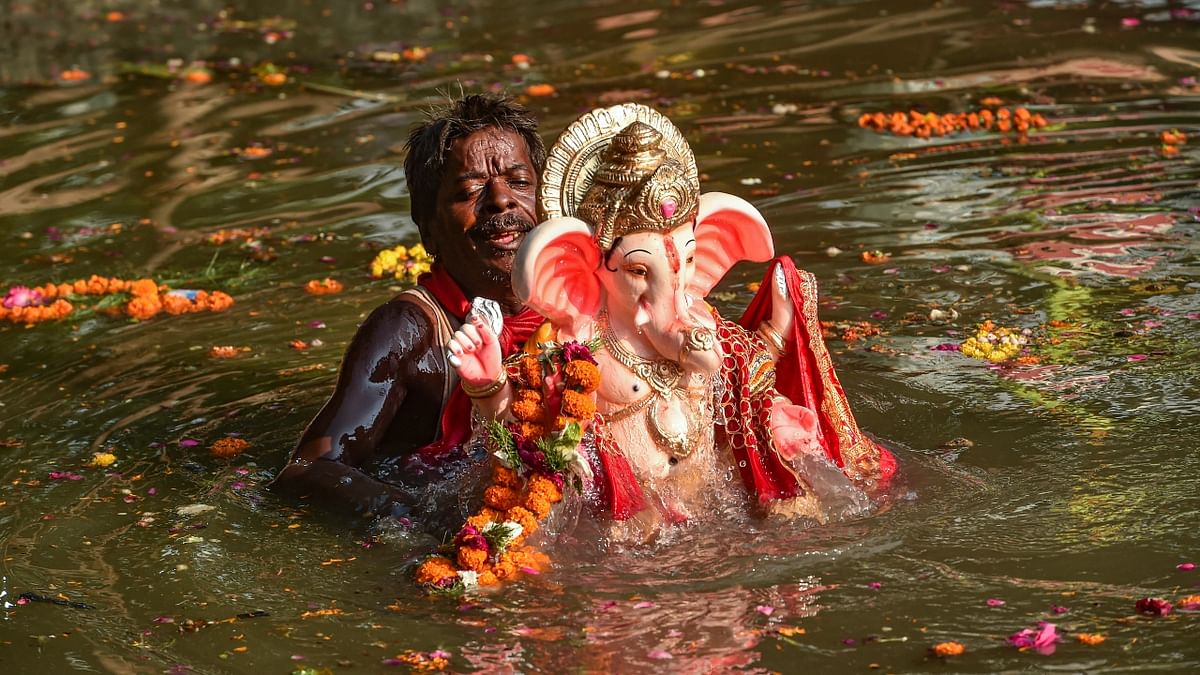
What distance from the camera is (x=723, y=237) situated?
531cm

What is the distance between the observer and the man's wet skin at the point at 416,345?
19.5 feet

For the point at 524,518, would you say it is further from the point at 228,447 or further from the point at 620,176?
the point at 228,447

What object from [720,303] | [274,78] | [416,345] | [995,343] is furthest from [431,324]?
[274,78]

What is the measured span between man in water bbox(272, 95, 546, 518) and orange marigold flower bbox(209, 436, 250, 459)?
67cm

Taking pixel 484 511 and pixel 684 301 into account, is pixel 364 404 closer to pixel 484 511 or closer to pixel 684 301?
pixel 484 511

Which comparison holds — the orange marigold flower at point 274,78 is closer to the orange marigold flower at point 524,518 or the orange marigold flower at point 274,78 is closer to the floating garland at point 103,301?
the floating garland at point 103,301

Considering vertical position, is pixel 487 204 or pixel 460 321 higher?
pixel 487 204

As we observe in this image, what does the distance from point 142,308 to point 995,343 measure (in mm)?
4353

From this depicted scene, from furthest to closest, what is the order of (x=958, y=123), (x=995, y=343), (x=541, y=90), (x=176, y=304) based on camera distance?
(x=541, y=90), (x=958, y=123), (x=176, y=304), (x=995, y=343)

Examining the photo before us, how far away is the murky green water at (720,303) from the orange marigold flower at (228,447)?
0.09m

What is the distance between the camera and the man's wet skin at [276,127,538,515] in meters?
5.94

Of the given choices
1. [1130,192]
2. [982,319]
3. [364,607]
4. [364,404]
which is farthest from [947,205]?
[364,607]

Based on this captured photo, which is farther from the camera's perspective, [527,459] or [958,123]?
[958,123]

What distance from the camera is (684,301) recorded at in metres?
5.00
